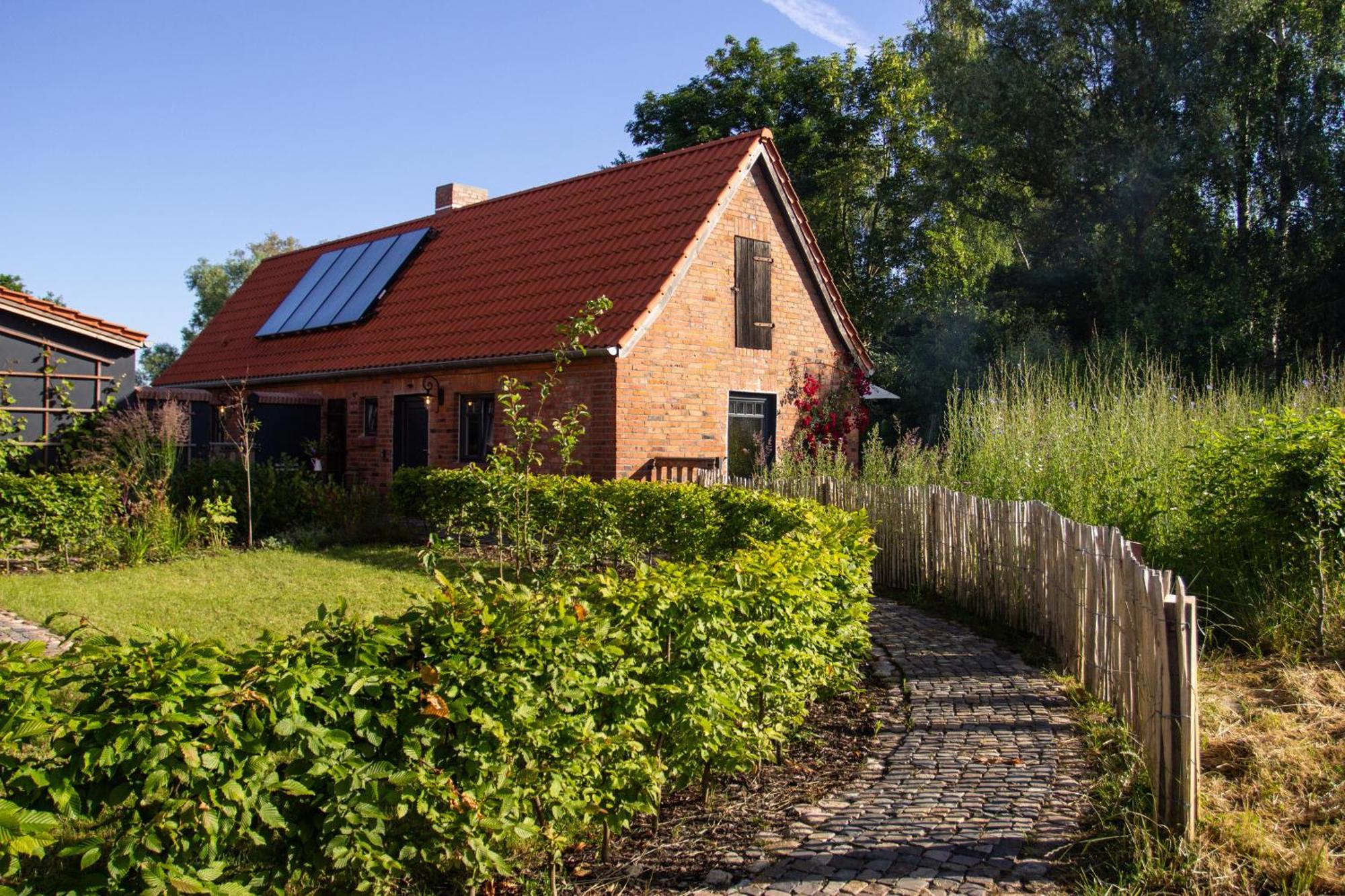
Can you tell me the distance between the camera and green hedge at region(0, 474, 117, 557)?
11523 mm

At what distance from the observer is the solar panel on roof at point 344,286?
20875 millimetres

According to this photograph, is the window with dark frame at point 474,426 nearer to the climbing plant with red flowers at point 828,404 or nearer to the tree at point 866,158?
the climbing plant with red flowers at point 828,404

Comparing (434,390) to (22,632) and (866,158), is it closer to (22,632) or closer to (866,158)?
(22,632)

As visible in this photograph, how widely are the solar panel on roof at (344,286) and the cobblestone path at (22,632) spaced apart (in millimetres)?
11889

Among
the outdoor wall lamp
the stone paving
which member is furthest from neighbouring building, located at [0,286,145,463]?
the stone paving

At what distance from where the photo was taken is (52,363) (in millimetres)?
16438

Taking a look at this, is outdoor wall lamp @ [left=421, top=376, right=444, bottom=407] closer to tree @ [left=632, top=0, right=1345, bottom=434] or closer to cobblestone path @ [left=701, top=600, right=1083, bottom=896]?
cobblestone path @ [left=701, top=600, right=1083, bottom=896]

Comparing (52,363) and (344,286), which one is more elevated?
(344,286)

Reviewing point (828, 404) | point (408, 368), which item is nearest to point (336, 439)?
point (408, 368)

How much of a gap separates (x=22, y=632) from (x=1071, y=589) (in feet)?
27.1

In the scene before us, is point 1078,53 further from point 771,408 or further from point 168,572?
point 168,572

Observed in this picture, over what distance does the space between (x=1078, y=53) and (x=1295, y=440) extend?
26.3 metres

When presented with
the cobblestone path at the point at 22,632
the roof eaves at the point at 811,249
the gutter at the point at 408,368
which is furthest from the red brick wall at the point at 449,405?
the cobblestone path at the point at 22,632

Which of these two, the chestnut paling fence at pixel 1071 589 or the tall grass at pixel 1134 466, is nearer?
the chestnut paling fence at pixel 1071 589
